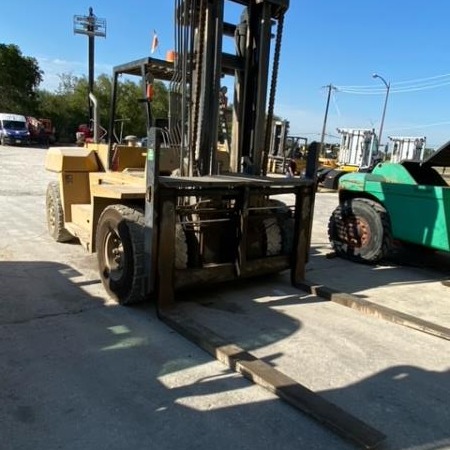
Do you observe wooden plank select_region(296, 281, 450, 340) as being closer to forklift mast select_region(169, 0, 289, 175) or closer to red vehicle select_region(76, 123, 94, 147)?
forklift mast select_region(169, 0, 289, 175)

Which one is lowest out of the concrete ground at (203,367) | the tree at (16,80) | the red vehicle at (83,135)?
the concrete ground at (203,367)

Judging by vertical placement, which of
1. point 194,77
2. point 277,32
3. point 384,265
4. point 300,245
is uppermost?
point 277,32

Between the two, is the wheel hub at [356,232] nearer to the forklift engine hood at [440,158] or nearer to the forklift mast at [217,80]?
the forklift engine hood at [440,158]

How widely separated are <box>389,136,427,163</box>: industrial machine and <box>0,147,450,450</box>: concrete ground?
22318 mm

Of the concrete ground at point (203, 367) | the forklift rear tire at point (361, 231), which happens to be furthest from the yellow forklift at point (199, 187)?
the forklift rear tire at point (361, 231)

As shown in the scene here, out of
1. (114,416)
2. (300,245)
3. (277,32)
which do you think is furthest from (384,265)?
(114,416)

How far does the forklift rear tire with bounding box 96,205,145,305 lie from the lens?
185 inches

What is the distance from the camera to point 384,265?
7402 millimetres

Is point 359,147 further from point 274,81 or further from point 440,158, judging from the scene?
point 274,81

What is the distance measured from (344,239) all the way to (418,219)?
1.27 m

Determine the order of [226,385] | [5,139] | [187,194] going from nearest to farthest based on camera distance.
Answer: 1. [226,385]
2. [187,194]
3. [5,139]

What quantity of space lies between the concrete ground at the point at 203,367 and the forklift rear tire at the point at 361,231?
1.14 metres

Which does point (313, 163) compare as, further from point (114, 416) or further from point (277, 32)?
point (114, 416)

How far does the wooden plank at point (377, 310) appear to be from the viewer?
14.9 feet
